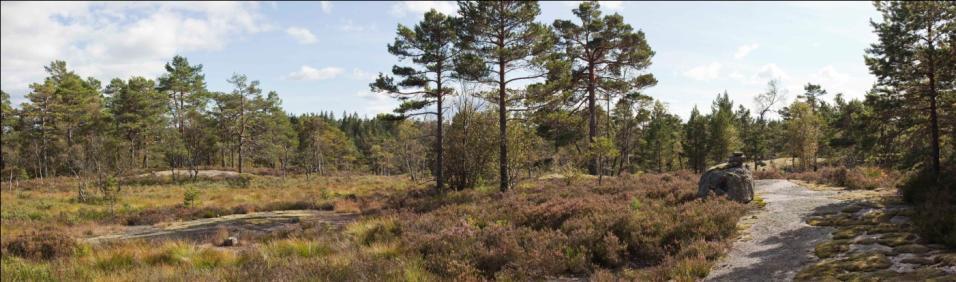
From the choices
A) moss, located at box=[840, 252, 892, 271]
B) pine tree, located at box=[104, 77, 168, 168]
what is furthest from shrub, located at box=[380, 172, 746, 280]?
pine tree, located at box=[104, 77, 168, 168]

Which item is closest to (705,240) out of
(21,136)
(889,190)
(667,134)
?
(889,190)

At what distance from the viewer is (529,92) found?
2097 centimetres

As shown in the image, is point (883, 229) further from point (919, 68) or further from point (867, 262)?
point (919, 68)

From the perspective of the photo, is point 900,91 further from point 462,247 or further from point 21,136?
point 21,136

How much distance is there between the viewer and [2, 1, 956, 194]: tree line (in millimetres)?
12967

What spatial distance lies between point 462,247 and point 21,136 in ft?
179

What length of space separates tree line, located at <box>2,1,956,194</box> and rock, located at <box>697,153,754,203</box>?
4.22m

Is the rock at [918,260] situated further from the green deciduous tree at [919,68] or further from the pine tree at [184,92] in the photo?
the pine tree at [184,92]

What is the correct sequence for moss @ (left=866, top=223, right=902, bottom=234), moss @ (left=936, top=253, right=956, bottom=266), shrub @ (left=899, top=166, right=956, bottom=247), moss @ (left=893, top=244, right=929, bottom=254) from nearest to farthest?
1. moss @ (left=936, top=253, right=956, bottom=266)
2. moss @ (left=893, top=244, right=929, bottom=254)
3. shrub @ (left=899, top=166, right=956, bottom=247)
4. moss @ (left=866, top=223, right=902, bottom=234)

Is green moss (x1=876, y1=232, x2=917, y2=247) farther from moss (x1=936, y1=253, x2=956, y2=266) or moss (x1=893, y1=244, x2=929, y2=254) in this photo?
moss (x1=936, y1=253, x2=956, y2=266)

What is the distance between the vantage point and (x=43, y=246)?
11.4m

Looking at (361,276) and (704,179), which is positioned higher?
(704,179)

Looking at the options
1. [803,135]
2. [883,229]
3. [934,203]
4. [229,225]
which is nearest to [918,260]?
[883,229]

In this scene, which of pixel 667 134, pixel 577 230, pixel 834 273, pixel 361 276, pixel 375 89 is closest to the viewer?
pixel 834 273
